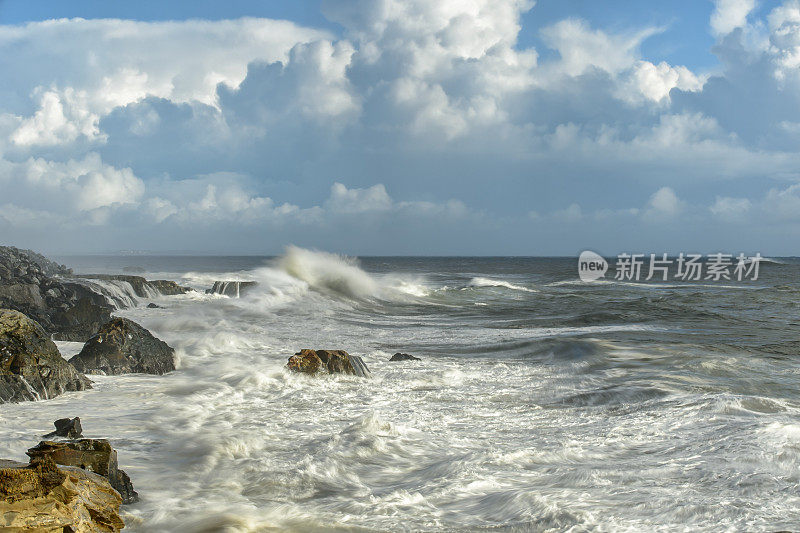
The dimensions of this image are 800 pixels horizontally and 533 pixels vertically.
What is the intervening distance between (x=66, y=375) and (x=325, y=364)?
11.0ft

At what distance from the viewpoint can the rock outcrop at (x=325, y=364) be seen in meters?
8.62

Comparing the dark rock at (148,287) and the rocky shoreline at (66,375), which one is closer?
the rocky shoreline at (66,375)

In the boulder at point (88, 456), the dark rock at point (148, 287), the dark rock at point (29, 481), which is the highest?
the dark rock at point (29, 481)

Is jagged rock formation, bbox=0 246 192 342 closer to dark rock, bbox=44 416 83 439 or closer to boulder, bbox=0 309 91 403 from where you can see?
boulder, bbox=0 309 91 403

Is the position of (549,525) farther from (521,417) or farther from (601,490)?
(521,417)

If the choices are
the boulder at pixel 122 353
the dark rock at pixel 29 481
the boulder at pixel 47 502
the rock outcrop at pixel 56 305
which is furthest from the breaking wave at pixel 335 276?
the dark rock at pixel 29 481

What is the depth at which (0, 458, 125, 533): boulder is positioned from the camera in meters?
2.94

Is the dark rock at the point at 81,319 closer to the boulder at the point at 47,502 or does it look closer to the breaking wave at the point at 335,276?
the boulder at the point at 47,502

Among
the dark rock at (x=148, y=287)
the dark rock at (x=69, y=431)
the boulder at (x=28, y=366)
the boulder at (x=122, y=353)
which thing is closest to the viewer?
the dark rock at (x=69, y=431)

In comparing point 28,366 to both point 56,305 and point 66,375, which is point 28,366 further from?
point 56,305

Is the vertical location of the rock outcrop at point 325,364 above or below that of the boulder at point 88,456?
below

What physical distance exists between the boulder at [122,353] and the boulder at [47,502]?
5.38 meters

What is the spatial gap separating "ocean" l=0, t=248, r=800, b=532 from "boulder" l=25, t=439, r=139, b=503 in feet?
0.78

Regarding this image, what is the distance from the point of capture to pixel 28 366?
6.82 metres
